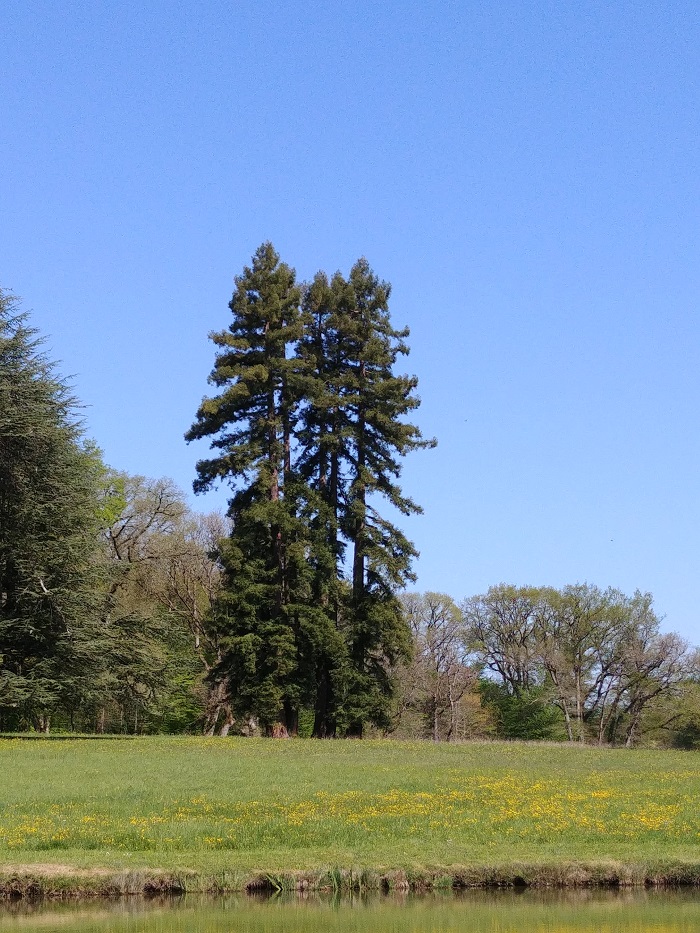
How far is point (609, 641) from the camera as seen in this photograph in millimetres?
83938

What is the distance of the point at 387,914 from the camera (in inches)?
612

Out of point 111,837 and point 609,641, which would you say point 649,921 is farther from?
point 609,641

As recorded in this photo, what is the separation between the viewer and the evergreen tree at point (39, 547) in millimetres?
45812

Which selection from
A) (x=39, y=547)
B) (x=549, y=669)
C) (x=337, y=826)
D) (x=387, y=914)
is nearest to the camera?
(x=387, y=914)

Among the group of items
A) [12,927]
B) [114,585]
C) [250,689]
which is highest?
[114,585]

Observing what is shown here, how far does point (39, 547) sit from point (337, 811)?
91.6 feet

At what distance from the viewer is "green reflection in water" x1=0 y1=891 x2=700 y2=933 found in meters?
14.6

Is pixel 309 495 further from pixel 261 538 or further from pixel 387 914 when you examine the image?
pixel 387 914

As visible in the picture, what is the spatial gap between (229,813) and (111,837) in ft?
10.3

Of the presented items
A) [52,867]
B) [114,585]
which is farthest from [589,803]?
[114,585]

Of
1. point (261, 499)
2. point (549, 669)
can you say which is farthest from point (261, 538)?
point (549, 669)

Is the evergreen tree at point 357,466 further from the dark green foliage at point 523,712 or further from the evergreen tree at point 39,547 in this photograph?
the dark green foliage at point 523,712

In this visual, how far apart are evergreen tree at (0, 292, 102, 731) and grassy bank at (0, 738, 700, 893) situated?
1381 centimetres

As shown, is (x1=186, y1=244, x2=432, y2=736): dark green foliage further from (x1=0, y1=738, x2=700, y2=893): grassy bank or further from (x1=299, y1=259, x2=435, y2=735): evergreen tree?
(x1=0, y1=738, x2=700, y2=893): grassy bank
